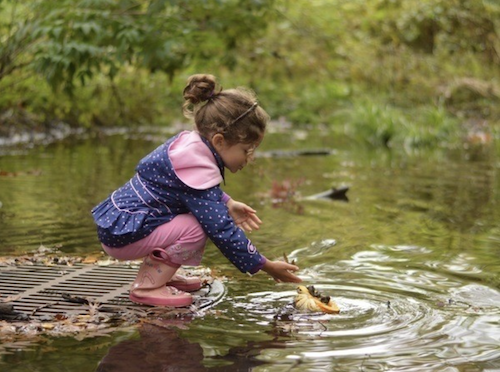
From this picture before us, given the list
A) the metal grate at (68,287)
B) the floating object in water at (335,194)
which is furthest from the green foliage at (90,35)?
the metal grate at (68,287)

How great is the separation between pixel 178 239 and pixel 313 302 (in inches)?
27.2

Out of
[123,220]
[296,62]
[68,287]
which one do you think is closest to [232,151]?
[123,220]

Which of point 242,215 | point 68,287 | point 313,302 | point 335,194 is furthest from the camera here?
point 335,194

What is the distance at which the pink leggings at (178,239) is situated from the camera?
13.2 feet

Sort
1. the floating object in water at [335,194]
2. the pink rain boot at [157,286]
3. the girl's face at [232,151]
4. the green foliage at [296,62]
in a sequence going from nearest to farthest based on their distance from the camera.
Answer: the pink rain boot at [157,286] → the girl's face at [232,151] → the floating object in water at [335,194] → the green foliage at [296,62]

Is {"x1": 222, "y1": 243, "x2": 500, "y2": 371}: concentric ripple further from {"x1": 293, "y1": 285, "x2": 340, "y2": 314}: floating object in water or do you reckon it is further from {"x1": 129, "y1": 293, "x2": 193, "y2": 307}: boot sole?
{"x1": 129, "y1": 293, "x2": 193, "y2": 307}: boot sole

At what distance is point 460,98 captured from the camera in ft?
60.4

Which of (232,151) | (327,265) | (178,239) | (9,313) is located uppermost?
(232,151)

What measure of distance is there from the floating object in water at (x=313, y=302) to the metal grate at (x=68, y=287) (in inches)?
16.0

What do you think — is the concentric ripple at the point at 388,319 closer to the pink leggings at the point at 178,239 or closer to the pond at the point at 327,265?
the pond at the point at 327,265

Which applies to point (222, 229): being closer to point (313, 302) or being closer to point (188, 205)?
point (188, 205)

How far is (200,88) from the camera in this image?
411 centimetres

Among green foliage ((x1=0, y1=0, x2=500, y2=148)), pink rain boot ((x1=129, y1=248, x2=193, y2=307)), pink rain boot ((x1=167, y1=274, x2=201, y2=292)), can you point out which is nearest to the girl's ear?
pink rain boot ((x1=129, y1=248, x2=193, y2=307))

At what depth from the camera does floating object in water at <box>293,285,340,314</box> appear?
12.7 ft
